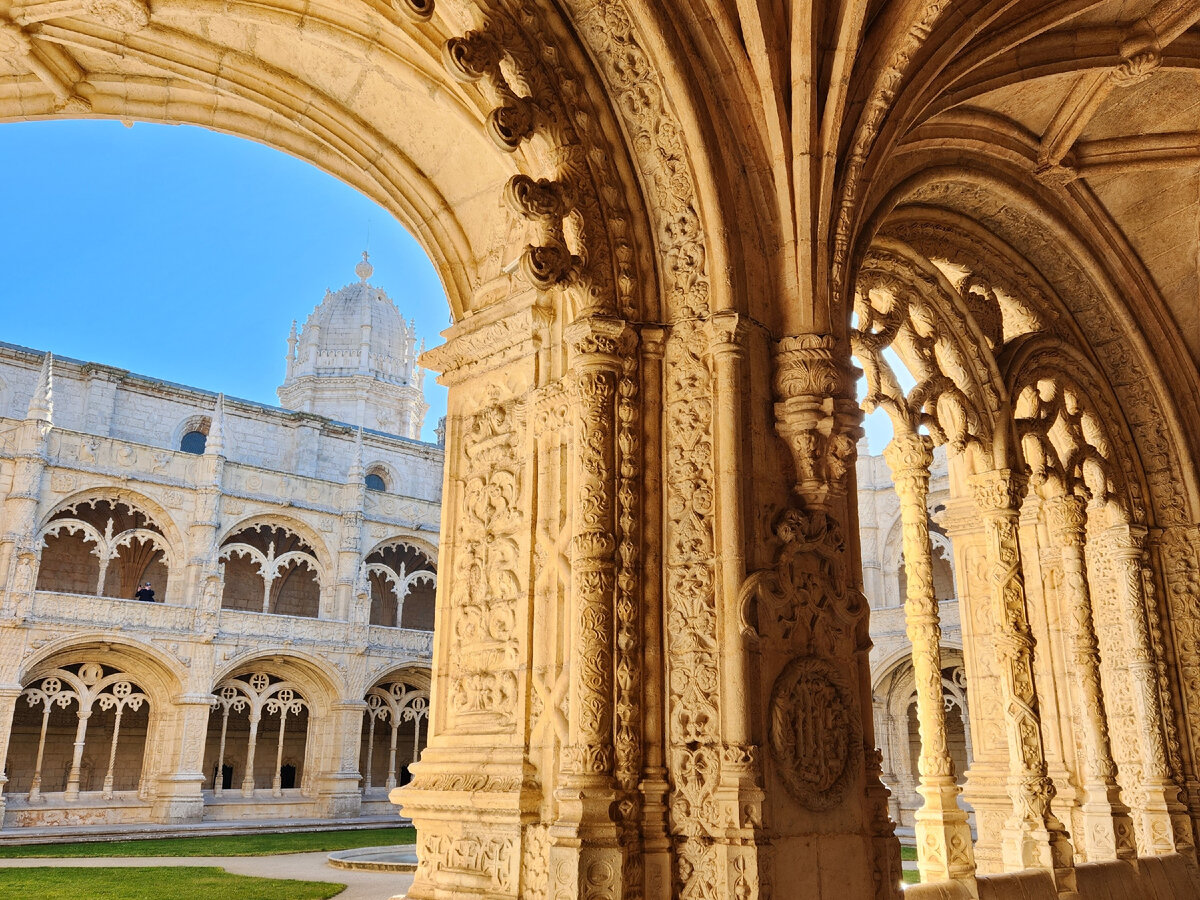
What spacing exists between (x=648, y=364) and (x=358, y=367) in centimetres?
3166

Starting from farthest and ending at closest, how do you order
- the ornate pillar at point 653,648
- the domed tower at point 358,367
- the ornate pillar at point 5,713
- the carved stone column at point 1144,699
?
the domed tower at point 358,367
the ornate pillar at point 5,713
the carved stone column at point 1144,699
the ornate pillar at point 653,648

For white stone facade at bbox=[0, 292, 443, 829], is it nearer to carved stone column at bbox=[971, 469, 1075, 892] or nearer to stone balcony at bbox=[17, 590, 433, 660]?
stone balcony at bbox=[17, 590, 433, 660]

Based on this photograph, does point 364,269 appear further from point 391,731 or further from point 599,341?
point 599,341

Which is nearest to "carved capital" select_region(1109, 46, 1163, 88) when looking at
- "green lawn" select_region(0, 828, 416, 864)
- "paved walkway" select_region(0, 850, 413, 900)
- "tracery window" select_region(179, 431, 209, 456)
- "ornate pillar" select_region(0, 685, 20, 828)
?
"paved walkway" select_region(0, 850, 413, 900)

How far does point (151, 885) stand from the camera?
950 cm

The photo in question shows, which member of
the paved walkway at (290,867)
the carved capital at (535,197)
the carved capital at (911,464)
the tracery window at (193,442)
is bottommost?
the paved walkway at (290,867)

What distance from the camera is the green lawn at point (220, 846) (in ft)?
44.0

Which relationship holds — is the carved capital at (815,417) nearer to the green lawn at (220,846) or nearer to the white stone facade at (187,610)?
the green lawn at (220,846)

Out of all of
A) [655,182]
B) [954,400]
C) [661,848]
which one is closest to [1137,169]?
[954,400]

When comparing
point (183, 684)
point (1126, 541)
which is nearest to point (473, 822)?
point (1126, 541)

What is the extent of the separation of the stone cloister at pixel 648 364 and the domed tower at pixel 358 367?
29324 millimetres

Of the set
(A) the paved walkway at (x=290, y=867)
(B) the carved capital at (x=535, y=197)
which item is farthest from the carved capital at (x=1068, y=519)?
(A) the paved walkway at (x=290, y=867)

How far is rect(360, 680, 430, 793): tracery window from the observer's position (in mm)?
23516

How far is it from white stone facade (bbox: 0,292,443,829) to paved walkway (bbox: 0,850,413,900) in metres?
6.58
